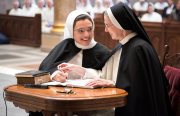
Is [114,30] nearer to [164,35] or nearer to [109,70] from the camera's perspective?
[109,70]

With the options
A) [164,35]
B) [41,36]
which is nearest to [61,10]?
[41,36]

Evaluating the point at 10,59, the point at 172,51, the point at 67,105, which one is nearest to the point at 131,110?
the point at 67,105

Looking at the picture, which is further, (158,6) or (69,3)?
(158,6)

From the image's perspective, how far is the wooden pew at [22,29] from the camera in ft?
39.9

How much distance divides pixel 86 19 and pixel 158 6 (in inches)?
663

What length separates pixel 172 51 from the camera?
310 inches

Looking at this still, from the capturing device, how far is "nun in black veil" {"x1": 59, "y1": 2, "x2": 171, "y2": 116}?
7.61 ft

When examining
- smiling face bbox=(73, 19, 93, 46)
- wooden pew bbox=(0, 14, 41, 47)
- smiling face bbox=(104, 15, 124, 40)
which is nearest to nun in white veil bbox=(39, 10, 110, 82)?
smiling face bbox=(73, 19, 93, 46)

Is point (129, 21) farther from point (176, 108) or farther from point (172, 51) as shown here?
point (172, 51)

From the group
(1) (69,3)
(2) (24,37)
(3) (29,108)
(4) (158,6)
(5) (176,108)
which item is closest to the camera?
(3) (29,108)

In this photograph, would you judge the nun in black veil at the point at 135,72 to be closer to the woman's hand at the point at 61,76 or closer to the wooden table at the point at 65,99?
the wooden table at the point at 65,99

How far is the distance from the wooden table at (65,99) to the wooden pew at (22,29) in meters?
10.0

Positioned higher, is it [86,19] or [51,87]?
[86,19]

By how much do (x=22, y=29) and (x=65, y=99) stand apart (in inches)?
445
